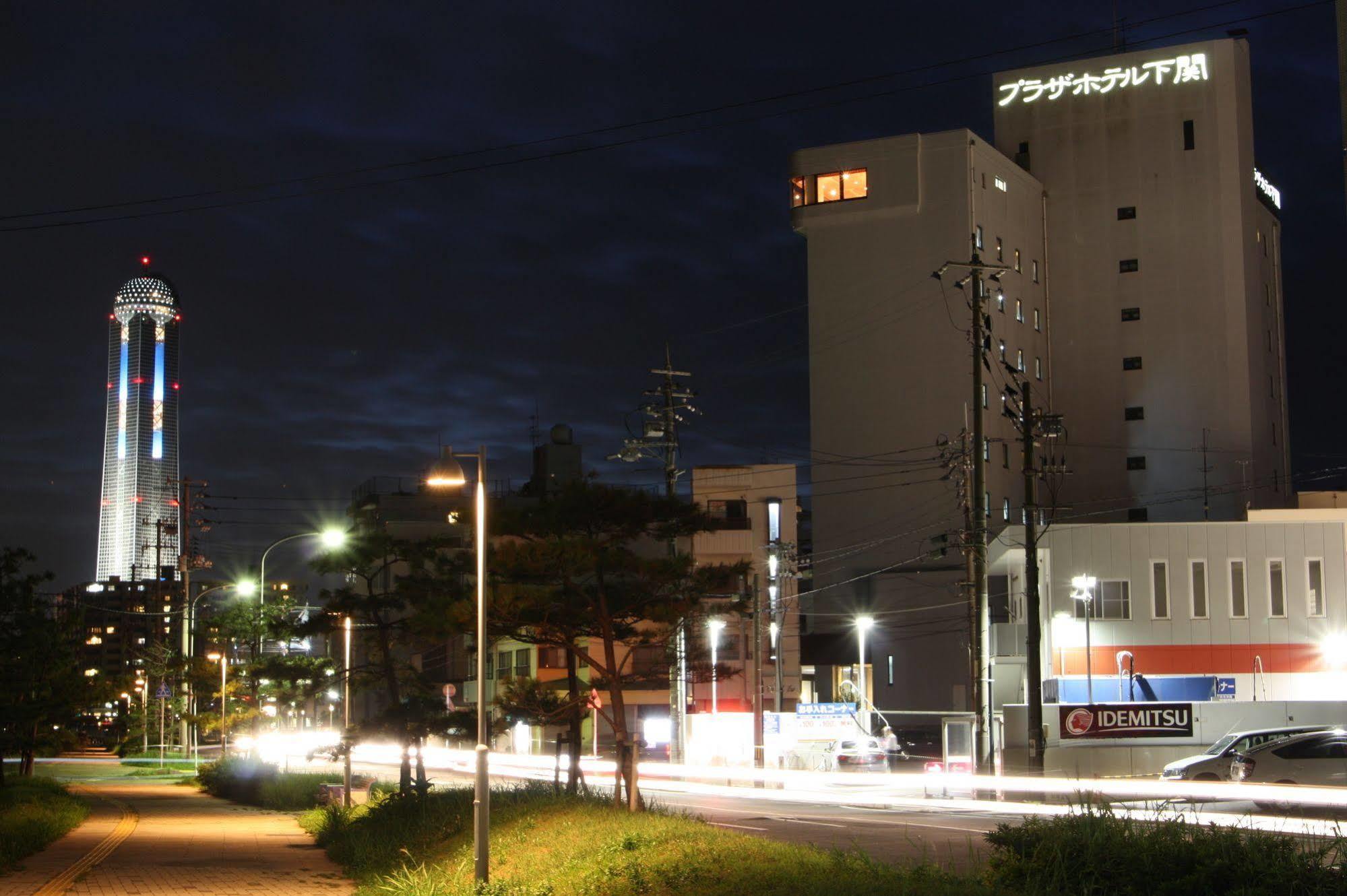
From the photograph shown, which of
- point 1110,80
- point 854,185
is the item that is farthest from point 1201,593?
point 1110,80

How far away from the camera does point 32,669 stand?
36.8 meters

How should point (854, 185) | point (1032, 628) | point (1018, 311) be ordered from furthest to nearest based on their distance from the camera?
point (1018, 311) → point (854, 185) → point (1032, 628)

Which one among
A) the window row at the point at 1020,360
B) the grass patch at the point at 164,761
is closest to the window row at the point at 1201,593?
the window row at the point at 1020,360

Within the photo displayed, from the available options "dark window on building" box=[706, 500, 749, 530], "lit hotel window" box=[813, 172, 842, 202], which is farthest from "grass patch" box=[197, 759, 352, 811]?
"lit hotel window" box=[813, 172, 842, 202]

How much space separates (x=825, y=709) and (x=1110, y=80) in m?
53.4

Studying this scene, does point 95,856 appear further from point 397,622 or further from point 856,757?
point 856,757

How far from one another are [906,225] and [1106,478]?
20445mm

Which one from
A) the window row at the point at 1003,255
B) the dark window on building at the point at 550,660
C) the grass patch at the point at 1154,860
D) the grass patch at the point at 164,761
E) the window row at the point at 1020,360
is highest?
the window row at the point at 1003,255

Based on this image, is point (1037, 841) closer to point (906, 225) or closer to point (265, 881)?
point (265, 881)

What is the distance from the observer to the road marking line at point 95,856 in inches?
794

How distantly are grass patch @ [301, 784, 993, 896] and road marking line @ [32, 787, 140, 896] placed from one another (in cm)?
398

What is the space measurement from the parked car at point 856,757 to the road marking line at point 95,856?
2088 centimetres

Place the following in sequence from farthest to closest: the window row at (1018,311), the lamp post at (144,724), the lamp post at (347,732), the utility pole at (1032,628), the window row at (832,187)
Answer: the window row at (1018,311), the window row at (832,187), the lamp post at (144,724), the utility pole at (1032,628), the lamp post at (347,732)

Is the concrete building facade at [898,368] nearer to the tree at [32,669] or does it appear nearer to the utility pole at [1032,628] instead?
the utility pole at [1032,628]
